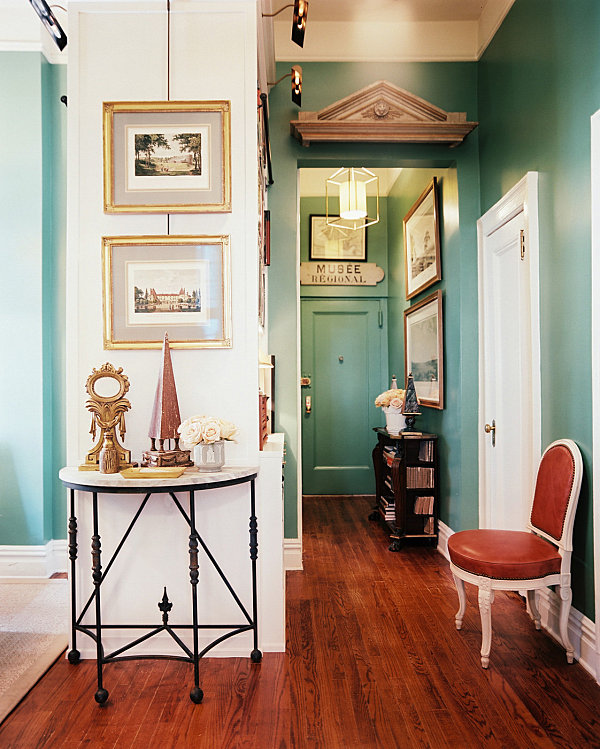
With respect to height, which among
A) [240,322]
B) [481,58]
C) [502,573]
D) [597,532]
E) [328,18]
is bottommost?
[502,573]

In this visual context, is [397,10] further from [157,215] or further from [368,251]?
[368,251]

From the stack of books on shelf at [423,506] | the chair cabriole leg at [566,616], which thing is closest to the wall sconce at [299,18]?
the chair cabriole leg at [566,616]

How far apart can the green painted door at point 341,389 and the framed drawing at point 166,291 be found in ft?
11.2

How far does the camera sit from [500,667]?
7.70ft

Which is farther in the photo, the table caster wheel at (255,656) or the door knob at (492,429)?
the door knob at (492,429)

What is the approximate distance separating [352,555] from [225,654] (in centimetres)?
163

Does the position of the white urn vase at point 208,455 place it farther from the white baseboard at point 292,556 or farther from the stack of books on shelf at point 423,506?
the stack of books on shelf at point 423,506

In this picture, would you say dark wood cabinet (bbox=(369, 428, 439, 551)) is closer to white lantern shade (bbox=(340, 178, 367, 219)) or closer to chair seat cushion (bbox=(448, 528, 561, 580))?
chair seat cushion (bbox=(448, 528, 561, 580))

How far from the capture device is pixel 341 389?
594 centimetres

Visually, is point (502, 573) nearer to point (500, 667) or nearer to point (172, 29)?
point (500, 667)

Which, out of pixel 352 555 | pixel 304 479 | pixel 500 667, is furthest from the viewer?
pixel 304 479

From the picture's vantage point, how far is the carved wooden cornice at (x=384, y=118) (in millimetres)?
3537

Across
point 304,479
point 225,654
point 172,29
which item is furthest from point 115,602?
point 304,479

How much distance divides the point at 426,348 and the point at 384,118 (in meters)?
1.71
